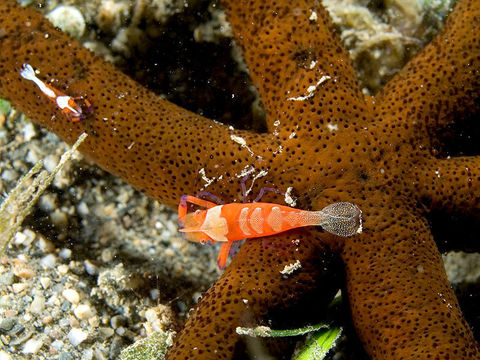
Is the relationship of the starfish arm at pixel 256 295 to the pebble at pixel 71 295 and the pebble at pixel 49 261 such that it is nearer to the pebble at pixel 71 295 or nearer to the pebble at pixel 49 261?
the pebble at pixel 71 295

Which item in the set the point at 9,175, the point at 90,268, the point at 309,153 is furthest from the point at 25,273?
the point at 309,153

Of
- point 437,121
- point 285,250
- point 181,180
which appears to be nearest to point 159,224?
point 181,180

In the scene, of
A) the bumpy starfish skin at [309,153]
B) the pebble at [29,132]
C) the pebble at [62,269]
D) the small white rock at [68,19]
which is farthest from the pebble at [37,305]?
the small white rock at [68,19]

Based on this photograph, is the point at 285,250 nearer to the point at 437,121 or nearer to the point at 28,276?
the point at 437,121

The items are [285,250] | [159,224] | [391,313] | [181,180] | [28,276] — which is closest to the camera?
[391,313]

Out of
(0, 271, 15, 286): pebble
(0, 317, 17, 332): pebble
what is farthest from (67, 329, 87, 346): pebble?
(0, 271, 15, 286): pebble

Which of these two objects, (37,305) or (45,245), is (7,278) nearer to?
(37,305)
